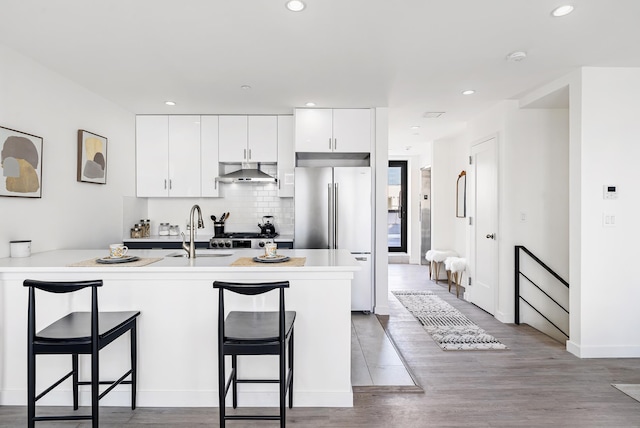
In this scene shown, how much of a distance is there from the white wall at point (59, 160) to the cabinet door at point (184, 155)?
56 centimetres

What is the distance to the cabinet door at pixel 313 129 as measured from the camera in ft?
14.2

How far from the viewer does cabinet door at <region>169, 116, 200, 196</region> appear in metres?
4.62

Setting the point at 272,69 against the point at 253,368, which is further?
Answer: the point at 272,69

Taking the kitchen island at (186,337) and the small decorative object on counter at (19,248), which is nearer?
the kitchen island at (186,337)

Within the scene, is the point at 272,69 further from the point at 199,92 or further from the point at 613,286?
the point at 613,286

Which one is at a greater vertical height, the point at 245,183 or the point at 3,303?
the point at 245,183

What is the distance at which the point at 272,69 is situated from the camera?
316 cm

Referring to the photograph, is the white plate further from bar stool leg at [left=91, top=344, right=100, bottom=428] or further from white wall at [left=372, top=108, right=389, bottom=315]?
white wall at [left=372, top=108, right=389, bottom=315]

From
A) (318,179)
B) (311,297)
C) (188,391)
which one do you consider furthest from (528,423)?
(318,179)

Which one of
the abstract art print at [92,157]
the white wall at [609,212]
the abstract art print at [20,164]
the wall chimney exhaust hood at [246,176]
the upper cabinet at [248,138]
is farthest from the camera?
the upper cabinet at [248,138]

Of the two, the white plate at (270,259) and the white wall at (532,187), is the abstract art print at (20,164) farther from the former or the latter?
the white wall at (532,187)

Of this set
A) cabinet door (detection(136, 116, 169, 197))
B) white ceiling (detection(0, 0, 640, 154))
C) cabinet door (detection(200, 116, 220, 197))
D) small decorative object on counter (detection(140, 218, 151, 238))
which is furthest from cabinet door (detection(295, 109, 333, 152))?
small decorative object on counter (detection(140, 218, 151, 238))

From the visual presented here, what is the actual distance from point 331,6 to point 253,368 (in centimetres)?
232

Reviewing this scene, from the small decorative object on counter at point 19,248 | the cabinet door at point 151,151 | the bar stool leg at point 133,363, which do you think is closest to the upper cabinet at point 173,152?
the cabinet door at point 151,151
